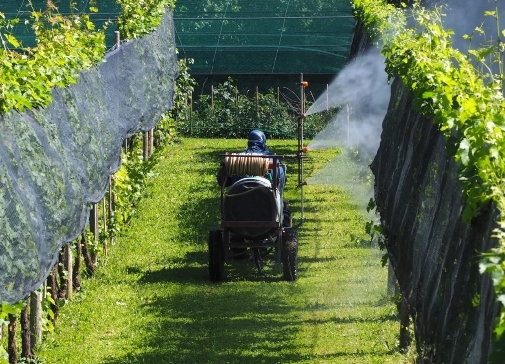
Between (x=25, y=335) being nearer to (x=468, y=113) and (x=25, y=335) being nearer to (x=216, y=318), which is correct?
(x=216, y=318)

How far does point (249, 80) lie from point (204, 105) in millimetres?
1459

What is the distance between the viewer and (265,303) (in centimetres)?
1186

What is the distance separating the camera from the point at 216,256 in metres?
12.7

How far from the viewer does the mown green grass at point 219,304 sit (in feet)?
33.1

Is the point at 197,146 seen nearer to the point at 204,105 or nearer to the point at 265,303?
the point at 204,105

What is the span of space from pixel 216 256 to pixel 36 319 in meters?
3.23

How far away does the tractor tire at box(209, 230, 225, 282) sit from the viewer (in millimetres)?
12648

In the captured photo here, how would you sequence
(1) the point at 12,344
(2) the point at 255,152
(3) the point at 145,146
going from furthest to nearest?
(3) the point at 145,146 < (2) the point at 255,152 < (1) the point at 12,344

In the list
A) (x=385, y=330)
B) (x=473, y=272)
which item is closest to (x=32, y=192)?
(x=473, y=272)

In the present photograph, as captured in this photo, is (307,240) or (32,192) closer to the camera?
(32,192)

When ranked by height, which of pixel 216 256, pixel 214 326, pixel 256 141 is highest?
pixel 256 141

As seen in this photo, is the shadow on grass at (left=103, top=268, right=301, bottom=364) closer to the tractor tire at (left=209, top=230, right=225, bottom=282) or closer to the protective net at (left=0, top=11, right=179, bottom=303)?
the tractor tire at (left=209, top=230, right=225, bottom=282)

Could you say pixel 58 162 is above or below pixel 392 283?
above

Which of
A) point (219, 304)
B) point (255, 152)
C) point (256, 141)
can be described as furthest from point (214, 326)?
point (256, 141)
